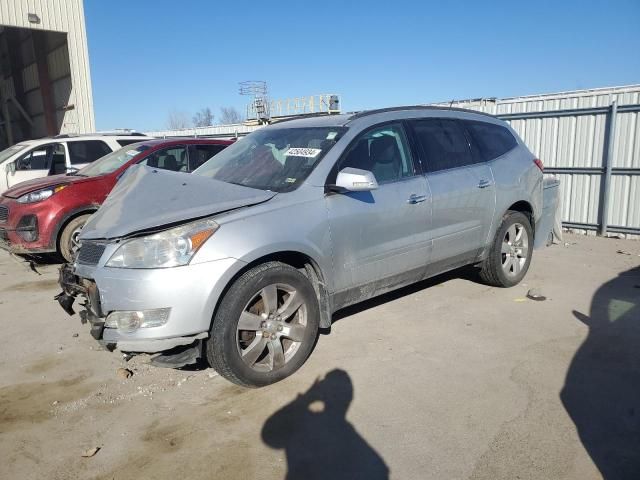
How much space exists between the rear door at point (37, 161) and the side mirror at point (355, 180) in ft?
25.2

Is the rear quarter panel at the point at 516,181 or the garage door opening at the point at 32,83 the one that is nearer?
the rear quarter panel at the point at 516,181

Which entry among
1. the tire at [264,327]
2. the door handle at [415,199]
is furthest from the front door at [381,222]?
the tire at [264,327]

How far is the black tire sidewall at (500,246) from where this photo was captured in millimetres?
5148

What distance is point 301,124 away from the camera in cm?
444

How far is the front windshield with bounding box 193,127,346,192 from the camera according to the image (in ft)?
12.4

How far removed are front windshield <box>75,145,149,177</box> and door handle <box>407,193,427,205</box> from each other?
488 cm

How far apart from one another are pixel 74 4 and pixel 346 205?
18970 millimetres

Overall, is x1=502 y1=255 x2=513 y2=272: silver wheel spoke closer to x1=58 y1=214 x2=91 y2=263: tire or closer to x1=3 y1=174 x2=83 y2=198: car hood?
x1=58 y1=214 x2=91 y2=263: tire

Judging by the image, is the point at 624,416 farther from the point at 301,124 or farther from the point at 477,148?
the point at 301,124

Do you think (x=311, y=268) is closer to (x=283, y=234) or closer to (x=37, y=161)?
(x=283, y=234)

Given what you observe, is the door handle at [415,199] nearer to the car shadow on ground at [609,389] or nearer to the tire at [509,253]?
the tire at [509,253]

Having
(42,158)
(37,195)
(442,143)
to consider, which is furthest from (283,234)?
(42,158)

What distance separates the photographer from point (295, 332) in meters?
3.51

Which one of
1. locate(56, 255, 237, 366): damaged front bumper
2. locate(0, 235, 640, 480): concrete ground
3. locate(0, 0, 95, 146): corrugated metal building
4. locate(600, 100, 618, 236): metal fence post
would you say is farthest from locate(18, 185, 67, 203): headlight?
locate(0, 0, 95, 146): corrugated metal building
